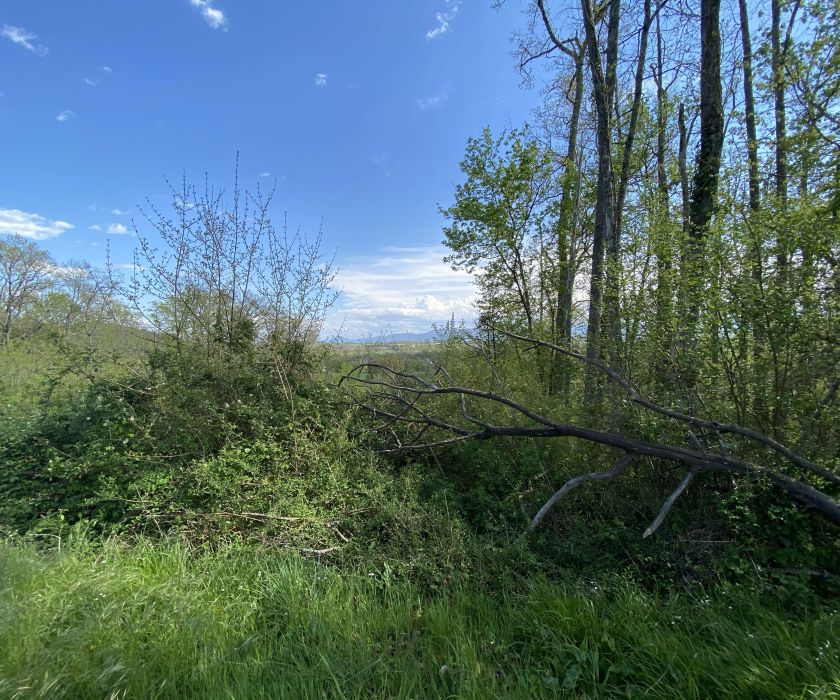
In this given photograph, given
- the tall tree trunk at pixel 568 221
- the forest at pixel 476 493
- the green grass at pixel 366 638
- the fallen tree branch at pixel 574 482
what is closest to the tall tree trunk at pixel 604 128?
the forest at pixel 476 493

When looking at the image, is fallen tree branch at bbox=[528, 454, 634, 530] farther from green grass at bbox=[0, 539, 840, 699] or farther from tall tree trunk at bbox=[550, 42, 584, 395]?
tall tree trunk at bbox=[550, 42, 584, 395]

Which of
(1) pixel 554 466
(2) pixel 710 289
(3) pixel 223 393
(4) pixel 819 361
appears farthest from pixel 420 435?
(4) pixel 819 361

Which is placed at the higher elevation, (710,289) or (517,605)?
(710,289)

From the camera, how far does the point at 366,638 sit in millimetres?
2309

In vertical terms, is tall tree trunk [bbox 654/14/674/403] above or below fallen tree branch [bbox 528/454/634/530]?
above

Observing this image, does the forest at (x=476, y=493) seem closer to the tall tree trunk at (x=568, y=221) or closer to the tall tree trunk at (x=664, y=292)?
the tall tree trunk at (x=664, y=292)

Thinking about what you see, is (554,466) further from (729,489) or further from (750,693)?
(750,693)

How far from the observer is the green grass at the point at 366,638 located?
5.99 feet

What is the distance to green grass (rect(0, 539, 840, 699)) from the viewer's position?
5.99 ft

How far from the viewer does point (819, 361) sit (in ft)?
9.39

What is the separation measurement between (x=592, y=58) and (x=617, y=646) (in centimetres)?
897

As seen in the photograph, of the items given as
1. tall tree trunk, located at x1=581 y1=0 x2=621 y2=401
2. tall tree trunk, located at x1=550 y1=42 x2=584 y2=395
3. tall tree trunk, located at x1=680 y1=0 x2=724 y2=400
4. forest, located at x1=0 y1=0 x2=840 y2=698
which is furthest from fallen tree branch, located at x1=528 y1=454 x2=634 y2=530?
tall tree trunk, located at x1=550 y1=42 x2=584 y2=395

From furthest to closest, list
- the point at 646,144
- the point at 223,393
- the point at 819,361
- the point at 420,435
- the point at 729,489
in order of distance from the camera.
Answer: the point at 646,144, the point at 223,393, the point at 420,435, the point at 729,489, the point at 819,361

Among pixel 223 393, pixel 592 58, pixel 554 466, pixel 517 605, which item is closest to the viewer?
pixel 517 605
